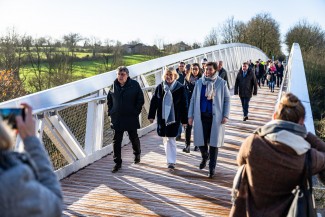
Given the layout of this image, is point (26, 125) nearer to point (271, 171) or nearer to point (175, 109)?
point (271, 171)

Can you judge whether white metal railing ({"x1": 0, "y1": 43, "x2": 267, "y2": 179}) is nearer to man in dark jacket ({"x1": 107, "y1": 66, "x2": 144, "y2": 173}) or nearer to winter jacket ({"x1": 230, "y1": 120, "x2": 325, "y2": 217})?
man in dark jacket ({"x1": 107, "y1": 66, "x2": 144, "y2": 173})

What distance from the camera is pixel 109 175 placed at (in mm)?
5492

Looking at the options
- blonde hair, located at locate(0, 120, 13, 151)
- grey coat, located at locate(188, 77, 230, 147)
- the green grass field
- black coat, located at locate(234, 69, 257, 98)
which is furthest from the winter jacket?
the green grass field

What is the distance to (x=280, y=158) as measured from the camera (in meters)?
2.39

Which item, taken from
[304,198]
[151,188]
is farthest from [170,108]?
[304,198]

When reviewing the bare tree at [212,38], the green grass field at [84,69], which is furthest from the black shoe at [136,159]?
the bare tree at [212,38]

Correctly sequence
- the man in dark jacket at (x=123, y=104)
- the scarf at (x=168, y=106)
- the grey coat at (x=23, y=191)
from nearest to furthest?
the grey coat at (x=23, y=191) → the man in dark jacket at (x=123, y=104) → the scarf at (x=168, y=106)

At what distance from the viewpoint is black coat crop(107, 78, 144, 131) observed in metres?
5.46

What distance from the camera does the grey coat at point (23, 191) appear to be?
4.49ft

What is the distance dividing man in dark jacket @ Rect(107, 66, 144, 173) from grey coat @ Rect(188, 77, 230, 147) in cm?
75

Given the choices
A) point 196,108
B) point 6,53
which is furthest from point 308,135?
point 6,53

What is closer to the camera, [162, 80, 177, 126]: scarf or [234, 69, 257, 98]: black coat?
[162, 80, 177, 126]: scarf

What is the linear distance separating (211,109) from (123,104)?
1.15 metres

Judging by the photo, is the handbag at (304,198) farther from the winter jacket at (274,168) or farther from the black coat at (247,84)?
the black coat at (247,84)
